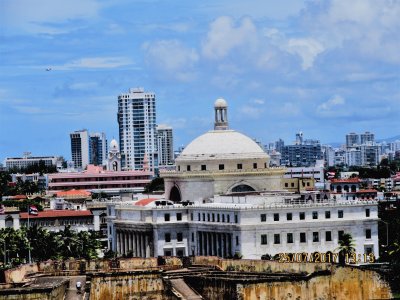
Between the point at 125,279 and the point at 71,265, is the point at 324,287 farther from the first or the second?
the point at 71,265

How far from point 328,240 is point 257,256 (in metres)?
7.92

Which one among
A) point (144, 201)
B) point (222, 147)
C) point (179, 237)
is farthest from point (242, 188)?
point (179, 237)

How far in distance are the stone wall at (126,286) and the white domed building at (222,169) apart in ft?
255

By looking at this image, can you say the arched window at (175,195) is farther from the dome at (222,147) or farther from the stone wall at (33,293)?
the stone wall at (33,293)

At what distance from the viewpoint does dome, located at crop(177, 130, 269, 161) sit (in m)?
163

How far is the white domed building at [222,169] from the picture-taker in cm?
16250

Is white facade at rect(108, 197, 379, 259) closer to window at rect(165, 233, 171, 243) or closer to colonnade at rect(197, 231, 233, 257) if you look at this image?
colonnade at rect(197, 231, 233, 257)

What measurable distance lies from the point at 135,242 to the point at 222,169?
12583 millimetres

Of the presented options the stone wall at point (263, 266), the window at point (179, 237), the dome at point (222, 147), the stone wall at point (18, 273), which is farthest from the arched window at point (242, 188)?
the stone wall at point (18, 273)

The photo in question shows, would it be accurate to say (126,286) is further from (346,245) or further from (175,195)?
(175,195)

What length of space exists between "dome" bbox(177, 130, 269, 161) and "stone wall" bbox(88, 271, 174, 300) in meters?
78.4

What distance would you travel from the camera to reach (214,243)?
148 metres

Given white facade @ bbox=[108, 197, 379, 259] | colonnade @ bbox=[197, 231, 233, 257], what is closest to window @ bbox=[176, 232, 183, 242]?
white facade @ bbox=[108, 197, 379, 259]

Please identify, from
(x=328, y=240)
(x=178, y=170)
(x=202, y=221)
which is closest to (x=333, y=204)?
(x=328, y=240)
